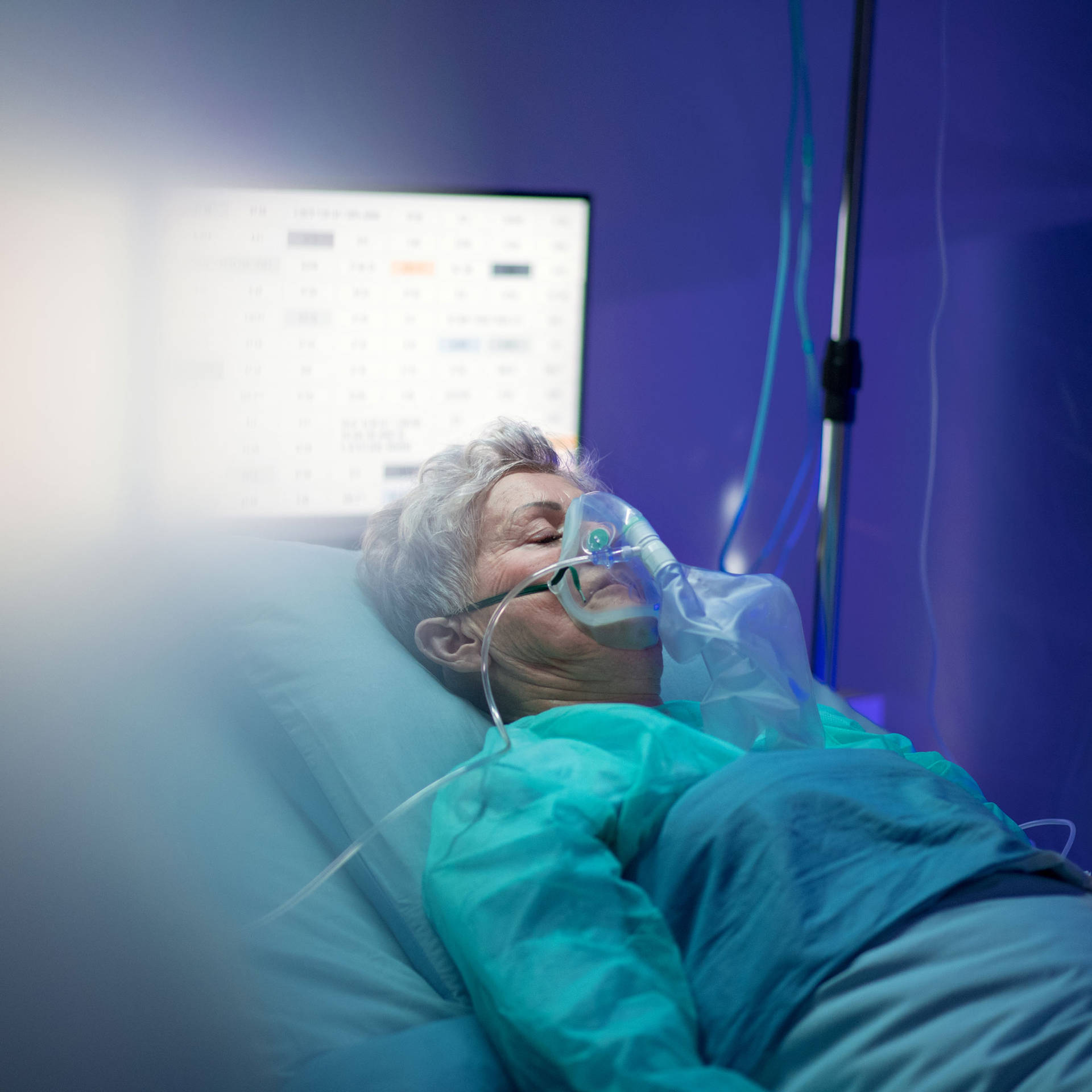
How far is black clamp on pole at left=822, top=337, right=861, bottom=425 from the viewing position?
6.30ft

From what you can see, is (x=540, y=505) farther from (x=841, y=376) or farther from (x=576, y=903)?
(x=841, y=376)

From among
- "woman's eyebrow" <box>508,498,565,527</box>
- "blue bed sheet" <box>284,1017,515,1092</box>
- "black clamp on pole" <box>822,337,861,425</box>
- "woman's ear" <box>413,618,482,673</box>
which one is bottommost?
"blue bed sheet" <box>284,1017,515,1092</box>

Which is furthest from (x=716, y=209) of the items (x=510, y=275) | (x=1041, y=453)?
(x=1041, y=453)

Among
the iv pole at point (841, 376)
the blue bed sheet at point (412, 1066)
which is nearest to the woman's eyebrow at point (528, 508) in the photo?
the blue bed sheet at point (412, 1066)

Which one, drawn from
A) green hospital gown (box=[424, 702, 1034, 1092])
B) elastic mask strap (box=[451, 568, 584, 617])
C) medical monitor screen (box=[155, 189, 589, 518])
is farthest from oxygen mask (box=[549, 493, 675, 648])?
medical monitor screen (box=[155, 189, 589, 518])

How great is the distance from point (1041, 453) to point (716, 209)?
0.90 meters

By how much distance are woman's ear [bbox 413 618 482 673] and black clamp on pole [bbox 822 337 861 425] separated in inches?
38.7

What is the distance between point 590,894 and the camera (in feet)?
2.93

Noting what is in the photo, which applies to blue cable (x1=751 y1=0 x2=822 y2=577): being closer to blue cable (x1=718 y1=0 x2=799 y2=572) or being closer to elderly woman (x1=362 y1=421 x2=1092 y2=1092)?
blue cable (x1=718 y1=0 x2=799 y2=572)

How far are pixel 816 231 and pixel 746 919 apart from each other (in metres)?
1.84

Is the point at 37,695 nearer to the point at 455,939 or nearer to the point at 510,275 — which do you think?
the point at 455,939

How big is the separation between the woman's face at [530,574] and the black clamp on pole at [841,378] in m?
0.79

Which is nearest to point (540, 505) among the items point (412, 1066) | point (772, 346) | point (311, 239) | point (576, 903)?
point (576, 903)

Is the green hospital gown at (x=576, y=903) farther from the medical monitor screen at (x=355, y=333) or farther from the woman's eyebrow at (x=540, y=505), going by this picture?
the medical monitor screen at (x=355, y=333)
